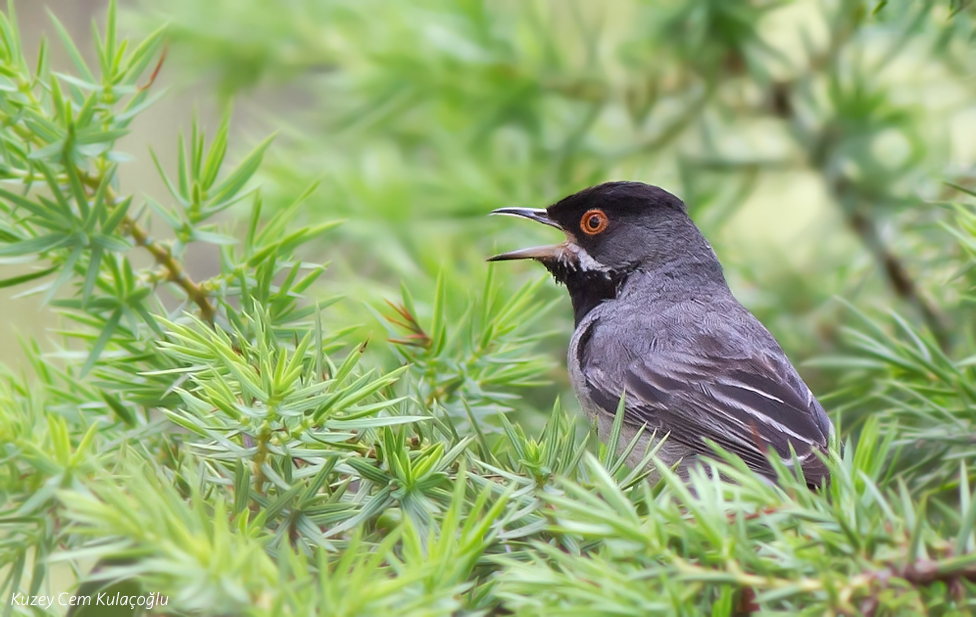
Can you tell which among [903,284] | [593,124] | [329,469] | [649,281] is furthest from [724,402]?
[329,469]

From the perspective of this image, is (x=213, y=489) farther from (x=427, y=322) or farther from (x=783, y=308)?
(x=783, y=308)

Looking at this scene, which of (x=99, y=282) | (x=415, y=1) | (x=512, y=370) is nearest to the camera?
(x=99, y=282)

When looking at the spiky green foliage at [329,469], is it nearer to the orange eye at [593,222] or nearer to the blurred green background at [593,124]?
the blurred green background at [593,124]

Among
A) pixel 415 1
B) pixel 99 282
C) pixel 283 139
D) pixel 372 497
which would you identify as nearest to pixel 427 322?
pixel 99 282

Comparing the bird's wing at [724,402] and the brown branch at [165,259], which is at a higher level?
the brown branch at [165,259]

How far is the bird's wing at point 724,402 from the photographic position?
2576 mm

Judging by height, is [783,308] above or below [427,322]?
above

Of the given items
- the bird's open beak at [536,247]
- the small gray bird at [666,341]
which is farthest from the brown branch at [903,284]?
the bird's open beak at [536,247]

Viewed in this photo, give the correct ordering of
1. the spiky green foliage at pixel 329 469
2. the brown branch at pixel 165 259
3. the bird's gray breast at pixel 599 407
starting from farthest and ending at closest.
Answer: the bird's gray breast at pixel 599 407 → the brown branch at pixel 165 259 → the spiky green foliage at pixel 329 469

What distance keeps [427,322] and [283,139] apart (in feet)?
7.58

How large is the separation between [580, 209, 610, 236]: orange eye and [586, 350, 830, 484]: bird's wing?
638 millimetres

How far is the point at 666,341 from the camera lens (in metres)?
3.01

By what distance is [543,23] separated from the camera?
3650 millimetres

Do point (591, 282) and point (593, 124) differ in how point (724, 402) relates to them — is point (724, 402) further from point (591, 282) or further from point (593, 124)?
point (593, 124)
